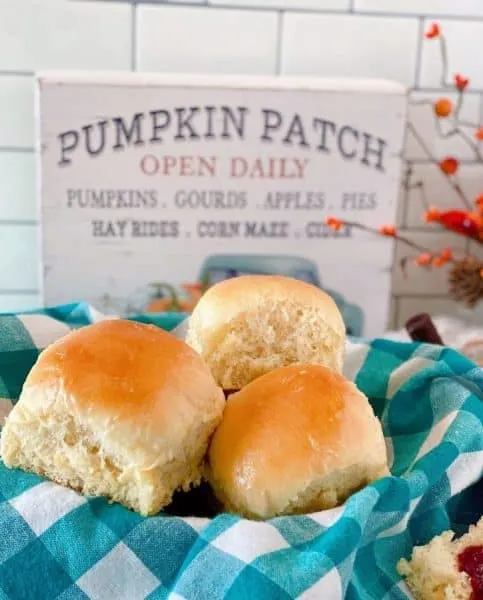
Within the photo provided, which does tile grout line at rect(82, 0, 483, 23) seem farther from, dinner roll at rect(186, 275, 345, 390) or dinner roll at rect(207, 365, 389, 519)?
dinner roll at rect(207, 365, 389, 519)

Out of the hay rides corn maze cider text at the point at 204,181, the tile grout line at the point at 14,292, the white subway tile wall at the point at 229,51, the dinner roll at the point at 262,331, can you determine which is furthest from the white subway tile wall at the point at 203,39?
the dinner roll at the point at 262,331

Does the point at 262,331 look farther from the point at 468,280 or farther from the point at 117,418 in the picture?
the point at 468,280

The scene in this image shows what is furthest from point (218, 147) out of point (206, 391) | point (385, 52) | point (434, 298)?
point (206, 391)

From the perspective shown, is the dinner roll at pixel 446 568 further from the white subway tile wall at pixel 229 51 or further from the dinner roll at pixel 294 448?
the white subway tile wall at pixel 229 51

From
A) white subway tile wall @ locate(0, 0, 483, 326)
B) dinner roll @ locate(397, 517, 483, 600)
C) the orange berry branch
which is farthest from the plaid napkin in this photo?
white subway tile wall @ locate(0, 0, 483, 326)

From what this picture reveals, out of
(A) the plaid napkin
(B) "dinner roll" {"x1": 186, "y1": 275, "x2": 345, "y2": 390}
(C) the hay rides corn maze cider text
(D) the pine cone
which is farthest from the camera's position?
(D) the pine cone

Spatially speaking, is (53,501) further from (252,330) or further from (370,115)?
(370,115)
